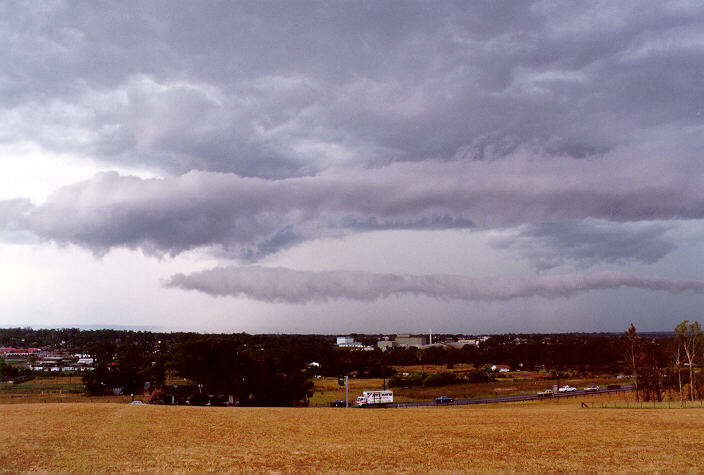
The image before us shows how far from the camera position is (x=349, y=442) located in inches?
1341

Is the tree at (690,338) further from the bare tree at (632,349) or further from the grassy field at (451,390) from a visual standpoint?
the grassy field at (451,390)

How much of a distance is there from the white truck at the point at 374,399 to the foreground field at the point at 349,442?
32604 millimetres

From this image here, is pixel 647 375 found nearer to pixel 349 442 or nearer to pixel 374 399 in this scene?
pixel 374 399

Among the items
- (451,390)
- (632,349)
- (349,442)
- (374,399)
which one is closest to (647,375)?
(632,349)

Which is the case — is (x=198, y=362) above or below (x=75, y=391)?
above

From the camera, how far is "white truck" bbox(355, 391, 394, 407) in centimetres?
8225

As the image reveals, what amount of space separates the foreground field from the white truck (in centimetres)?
3260

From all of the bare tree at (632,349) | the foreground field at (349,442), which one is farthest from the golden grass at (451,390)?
the foreground field at (349,442)

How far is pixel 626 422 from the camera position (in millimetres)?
43156

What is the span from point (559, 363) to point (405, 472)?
161 m

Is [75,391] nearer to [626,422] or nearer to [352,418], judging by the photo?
[352,418]

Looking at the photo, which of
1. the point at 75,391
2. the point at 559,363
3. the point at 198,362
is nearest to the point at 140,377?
the point at 75,391

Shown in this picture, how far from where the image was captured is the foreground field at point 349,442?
Result: 2695 centimetres

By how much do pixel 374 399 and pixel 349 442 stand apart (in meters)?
51.8
